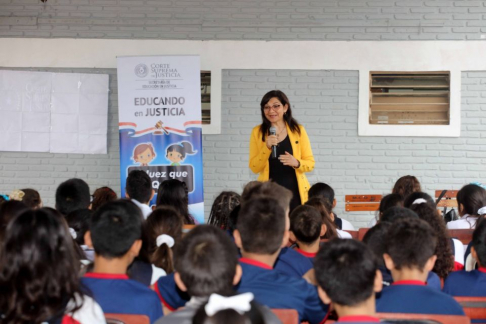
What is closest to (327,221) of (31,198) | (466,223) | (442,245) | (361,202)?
(442,245)

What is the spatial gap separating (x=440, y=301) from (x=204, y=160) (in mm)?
5512

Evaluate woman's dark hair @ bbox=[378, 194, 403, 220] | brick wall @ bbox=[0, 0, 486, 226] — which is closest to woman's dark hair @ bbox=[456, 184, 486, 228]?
woman's dark hair @ bbox=[378, 194, 403, 220]

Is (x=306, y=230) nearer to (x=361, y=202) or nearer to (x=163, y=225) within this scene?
(x=163, y=225)

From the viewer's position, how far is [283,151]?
540 cm

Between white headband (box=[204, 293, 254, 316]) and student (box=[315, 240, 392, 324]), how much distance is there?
46 cm

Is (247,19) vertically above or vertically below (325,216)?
above

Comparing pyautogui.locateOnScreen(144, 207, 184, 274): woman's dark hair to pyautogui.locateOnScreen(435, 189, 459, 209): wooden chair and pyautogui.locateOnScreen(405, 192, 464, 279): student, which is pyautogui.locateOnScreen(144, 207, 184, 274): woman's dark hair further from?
pyautogui.locateOnScreen(435, 189, 459, 209): wooden chair

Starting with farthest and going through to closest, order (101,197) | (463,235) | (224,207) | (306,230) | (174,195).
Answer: (101,197) → (174,195) → (224,207) → (463,235) → (306,230)

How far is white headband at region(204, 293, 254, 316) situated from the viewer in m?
1.76

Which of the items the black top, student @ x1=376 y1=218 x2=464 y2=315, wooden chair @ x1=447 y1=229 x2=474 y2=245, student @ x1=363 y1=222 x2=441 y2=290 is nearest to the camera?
student @ x1=376 y1=218 x2=464 y2=315

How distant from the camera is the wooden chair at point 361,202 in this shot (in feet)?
25.1

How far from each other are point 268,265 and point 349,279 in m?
0.59

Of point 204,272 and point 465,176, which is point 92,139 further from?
point 204,272

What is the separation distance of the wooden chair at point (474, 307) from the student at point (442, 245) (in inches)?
30.2
